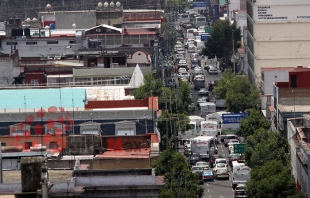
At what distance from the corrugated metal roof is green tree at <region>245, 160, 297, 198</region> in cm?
1415

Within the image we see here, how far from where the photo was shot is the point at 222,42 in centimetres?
18275

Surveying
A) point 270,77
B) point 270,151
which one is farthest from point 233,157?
point 270,77

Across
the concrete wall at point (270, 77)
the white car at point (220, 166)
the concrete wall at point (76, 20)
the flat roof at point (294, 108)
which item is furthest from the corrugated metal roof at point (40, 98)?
the concrete wall at point (76, 20)

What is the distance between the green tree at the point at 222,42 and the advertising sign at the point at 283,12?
3250 cm

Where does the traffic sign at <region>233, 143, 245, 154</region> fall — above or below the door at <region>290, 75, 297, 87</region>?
below

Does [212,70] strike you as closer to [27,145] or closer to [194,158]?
[194,158]

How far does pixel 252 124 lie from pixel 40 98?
921 inches

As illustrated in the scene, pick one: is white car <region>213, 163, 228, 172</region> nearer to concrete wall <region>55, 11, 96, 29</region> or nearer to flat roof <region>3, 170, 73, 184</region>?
flat roof <region>3, 170, 73, 184</region>

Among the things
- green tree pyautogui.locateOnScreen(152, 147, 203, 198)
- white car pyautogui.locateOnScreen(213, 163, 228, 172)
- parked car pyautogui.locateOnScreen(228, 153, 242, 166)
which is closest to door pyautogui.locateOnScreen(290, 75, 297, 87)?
parked car pyautogui.locateOnScreen(228, 153, 242, 166)

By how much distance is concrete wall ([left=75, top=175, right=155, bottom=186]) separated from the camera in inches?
2082

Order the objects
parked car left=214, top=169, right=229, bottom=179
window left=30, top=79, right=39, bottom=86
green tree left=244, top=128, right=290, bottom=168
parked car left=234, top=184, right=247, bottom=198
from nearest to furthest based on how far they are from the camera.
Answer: green tree left=244, top=128, right=290, bottom=168 < parked car left=234, top=184, right=247, bottom=198 < parked car left=214, top=169, right=229, bottom=179 < window left=30, top=79, right=39, bottom=86

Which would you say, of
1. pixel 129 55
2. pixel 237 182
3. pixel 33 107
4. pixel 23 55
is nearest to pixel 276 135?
pixel 237 182

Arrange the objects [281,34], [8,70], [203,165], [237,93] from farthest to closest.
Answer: [281,34] → [237,93] → [8,70] → [203,165]

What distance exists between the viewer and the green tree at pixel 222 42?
183 meters
